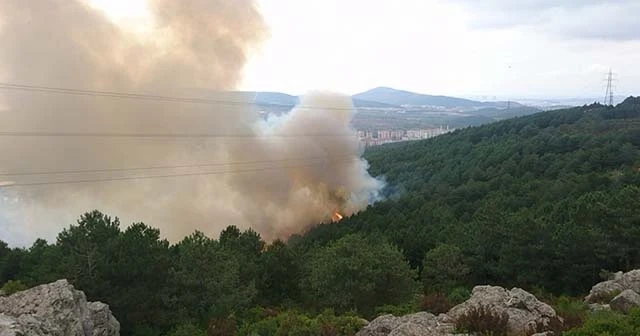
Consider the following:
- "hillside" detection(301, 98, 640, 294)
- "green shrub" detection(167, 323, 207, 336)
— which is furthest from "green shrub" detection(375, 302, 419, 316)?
"hillside" detection(301, 98, 640, 294)

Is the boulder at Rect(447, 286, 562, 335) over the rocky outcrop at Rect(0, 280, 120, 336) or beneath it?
over

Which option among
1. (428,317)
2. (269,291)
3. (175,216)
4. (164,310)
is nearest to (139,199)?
(175,216)

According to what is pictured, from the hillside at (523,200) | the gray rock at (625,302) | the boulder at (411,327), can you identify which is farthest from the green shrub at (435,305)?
the hillside at (523,200)

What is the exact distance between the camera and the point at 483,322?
1378 centimetres

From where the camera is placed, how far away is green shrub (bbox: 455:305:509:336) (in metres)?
13.5

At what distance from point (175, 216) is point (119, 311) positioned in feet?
118

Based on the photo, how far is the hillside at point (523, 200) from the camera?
30438 mm

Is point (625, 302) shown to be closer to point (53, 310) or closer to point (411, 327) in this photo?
point (411, 327)

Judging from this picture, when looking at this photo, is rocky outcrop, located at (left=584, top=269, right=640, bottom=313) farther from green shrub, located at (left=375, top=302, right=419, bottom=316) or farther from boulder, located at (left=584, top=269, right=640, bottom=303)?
green shrub, located at (left=375, top=302, right=419, bottom=316)

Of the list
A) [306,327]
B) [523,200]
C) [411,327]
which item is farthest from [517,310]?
[523,200]

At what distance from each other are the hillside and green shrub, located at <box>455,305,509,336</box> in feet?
59.1

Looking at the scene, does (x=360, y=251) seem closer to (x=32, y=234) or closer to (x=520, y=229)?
(x=520, y=229)

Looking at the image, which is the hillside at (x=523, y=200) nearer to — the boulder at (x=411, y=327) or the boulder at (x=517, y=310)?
the boulder at (x=517, y=310)

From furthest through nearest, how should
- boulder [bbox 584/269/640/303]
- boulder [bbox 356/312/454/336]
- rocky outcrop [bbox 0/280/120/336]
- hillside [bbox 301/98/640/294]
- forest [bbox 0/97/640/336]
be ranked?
hillside [bbox 301/98/640/294], forest [bbox 0/97/640/336], boulder [bbox 584/269/640/303], rocky outcrop [bbox 0/280/120/336], boulder [bbox 356/312/454/336]
